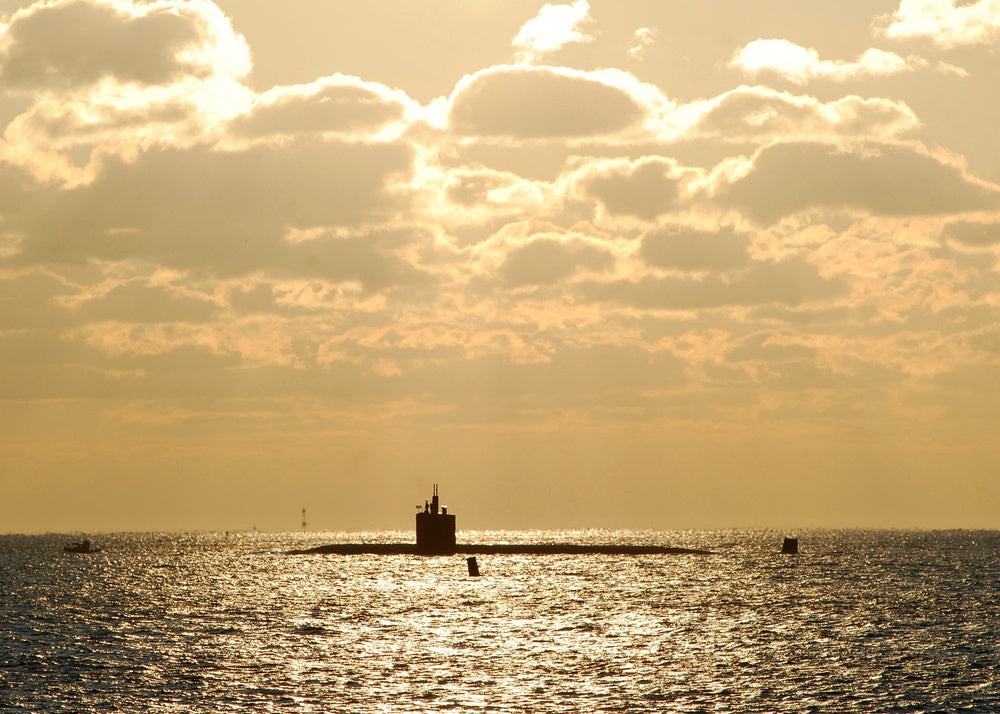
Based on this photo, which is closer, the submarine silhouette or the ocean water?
the ocean water

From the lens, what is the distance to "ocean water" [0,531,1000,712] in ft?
167

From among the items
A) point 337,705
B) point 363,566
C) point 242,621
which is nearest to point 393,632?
point 242,621

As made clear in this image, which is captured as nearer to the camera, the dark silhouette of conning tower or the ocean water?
the ocean water

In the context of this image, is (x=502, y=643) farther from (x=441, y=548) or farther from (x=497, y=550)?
(x=497, y=550)

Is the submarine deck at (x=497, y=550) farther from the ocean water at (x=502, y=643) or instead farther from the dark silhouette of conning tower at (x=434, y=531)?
the ocean water at (x=502, y=643)

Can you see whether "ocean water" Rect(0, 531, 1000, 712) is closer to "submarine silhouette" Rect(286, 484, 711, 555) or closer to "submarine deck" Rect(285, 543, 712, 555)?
"submarine silhouette" Rect(286, 484, 711, 555)

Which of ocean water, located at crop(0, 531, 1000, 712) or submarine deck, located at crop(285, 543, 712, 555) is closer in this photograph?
ocean water, located at crop(0, 531, 1000, 712)

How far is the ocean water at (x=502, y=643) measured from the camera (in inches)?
2000

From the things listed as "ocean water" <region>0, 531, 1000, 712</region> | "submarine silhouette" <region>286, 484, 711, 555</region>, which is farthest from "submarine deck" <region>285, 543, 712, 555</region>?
"ocean water" <region>0, 531, 1000, 712</region>

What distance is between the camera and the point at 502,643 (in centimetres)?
6812

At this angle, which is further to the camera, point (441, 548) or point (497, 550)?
point (497, 550)

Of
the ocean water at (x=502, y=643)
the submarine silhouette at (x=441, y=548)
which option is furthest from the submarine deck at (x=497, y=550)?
the ocean water at (x=502, y=643)

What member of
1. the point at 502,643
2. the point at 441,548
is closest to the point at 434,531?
the point at 441,548

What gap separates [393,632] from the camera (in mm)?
73500
